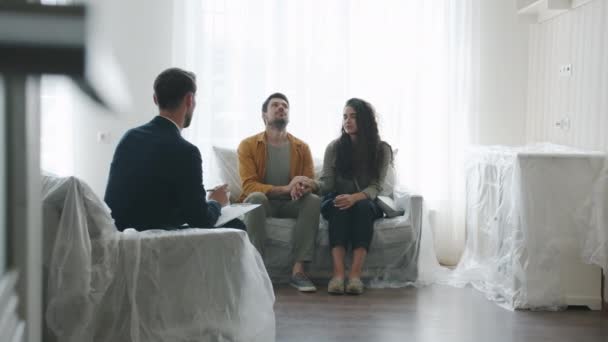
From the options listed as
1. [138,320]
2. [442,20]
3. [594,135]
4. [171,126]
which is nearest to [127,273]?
[138,320]

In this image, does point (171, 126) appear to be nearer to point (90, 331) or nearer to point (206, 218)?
point (206, 218)

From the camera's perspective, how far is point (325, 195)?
406cm

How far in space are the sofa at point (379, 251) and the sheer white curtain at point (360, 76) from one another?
786mm

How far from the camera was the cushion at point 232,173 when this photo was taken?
13.8 feet

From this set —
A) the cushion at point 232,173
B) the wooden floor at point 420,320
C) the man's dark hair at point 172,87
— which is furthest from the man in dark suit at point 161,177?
the cushion at point 232,173

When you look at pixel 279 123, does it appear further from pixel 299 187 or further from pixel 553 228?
pixel 553 228

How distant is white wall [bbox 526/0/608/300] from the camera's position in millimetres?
3533

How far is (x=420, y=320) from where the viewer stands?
3.14 metres

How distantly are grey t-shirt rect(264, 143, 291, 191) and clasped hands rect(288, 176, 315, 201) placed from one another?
17 cm

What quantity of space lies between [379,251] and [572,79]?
1.48 meters

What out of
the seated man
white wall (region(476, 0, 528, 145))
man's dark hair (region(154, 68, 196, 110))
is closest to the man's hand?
man's dark hair (region(154, 68, 196, 110))

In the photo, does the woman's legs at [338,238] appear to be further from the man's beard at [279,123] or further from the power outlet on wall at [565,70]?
the power outlet on wall at [565,70]

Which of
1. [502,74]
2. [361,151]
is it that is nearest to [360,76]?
[361,151]

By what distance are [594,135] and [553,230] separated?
63 cm
